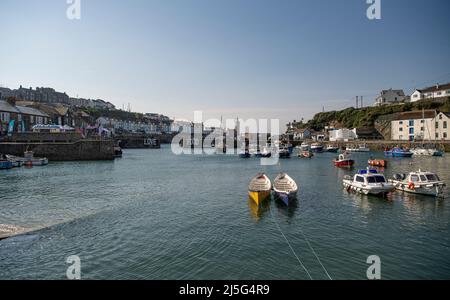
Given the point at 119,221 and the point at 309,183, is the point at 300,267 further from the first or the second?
the point at 309,183

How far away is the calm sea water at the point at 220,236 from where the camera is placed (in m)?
13.1

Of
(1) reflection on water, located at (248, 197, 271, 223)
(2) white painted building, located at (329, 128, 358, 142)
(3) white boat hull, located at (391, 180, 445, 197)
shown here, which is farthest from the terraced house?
(2) white painted building, located at (329, 128, 358, 142)

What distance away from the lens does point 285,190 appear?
27.3 m

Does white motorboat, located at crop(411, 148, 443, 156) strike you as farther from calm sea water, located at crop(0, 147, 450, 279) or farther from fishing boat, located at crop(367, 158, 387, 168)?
calm sea water, located at crop(0, 147, 450, 279)

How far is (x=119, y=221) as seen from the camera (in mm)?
20641

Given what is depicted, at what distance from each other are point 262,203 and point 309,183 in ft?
46.9

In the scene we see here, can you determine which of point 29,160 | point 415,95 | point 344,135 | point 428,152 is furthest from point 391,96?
point 29,160

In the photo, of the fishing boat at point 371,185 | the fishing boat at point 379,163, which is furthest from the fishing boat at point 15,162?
the fishing boat at point 379,163

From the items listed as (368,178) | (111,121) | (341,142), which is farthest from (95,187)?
(111,121)

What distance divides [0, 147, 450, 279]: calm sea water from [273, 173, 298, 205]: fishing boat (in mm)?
901

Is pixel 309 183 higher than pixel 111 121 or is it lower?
lower

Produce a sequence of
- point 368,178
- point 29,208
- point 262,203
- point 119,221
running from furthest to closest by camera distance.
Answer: point 368,178, point 262,203, point 29,208, point 119,221

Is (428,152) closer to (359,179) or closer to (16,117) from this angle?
(359,179)
